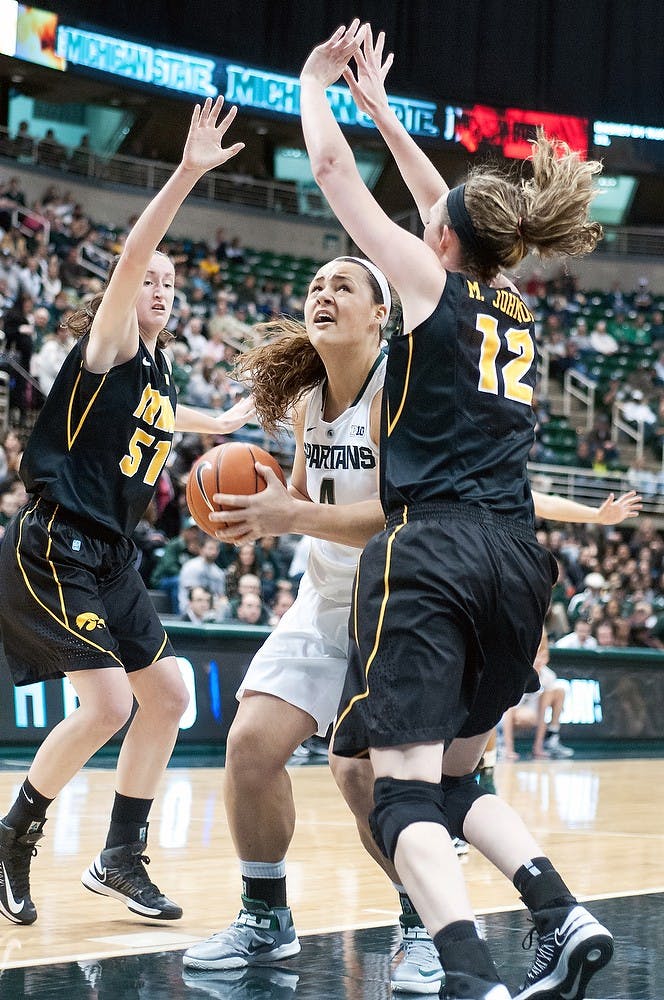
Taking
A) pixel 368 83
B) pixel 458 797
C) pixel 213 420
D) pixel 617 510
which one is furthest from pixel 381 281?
pixel 617 510

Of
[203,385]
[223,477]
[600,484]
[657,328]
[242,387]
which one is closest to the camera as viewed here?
[223,477]

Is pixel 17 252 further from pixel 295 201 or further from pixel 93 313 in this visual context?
pixel 93 313

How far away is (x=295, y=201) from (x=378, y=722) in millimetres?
23241

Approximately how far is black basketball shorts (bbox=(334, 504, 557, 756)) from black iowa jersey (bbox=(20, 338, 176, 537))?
1.44m

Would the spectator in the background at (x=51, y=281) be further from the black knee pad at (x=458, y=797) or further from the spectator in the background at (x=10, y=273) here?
the black knee pad at (x=458, y=797)

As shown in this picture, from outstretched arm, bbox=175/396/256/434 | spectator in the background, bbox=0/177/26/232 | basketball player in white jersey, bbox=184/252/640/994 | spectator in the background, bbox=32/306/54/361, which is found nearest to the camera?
basketball player in white jersey, bbox=184/252/640/994

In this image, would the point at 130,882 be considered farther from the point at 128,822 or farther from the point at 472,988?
the point at 472,988

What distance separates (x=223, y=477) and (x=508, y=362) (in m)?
0.86

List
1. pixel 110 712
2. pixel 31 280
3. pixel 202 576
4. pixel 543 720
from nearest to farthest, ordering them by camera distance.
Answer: pixel 110 712 < pixel 543 720 < pixel 202 576 < pixel 31 280

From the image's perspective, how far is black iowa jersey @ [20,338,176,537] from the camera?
423cm

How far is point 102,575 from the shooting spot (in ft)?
14.2

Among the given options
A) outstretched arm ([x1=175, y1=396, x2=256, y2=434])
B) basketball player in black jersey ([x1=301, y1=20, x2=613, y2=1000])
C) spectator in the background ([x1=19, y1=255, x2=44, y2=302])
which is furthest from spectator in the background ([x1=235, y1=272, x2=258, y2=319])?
basketball player in black jersey ([x1=301, y1=20, x2=613, y2=1000])

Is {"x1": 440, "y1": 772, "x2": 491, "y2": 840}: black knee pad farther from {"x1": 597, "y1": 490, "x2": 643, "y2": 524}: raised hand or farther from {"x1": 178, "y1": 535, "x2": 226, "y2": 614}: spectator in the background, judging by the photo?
{"x1": 178, "y1": 535, "x2": 226, "y2": 614}: spectator in the background

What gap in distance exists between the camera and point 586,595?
15961mm
